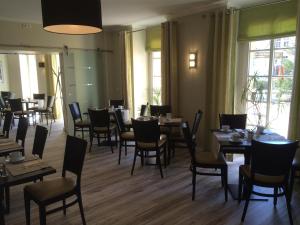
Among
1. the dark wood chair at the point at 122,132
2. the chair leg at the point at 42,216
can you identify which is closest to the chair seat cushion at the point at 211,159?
the dark wood chair at the point at 122,132

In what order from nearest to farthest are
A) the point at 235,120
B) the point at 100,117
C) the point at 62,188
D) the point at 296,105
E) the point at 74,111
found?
1. the point at 62,188
2. the point at 296,105
3. the point at 235,120
4. the point at 100,117
5. the point at 74,111

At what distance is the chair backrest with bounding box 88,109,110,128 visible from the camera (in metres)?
5.12

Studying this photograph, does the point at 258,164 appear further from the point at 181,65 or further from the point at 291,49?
the point at 181,65

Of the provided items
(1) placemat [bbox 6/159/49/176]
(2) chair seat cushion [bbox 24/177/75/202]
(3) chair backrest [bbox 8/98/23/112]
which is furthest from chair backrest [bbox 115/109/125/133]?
(3) chair backrest [bbox 8/98/23/112]

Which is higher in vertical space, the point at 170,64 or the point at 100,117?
the point at 170,64

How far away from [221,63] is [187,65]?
3.00 feet

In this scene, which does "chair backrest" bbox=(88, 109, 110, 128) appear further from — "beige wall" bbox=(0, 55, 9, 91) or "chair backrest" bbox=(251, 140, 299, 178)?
"beige wall" bbox=(0, 55, 9, 91)

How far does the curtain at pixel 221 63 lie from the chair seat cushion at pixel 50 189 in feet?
9.10

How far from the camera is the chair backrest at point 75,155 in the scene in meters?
2.52

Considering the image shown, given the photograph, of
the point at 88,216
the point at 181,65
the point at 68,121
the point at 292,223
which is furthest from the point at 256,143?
the point at 68,121

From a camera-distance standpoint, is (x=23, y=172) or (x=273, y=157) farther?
(x=273, y=157)

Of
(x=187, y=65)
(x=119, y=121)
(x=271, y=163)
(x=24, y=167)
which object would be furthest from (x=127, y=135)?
(x=271, y=163)

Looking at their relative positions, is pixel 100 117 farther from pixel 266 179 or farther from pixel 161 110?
pixel 266 179

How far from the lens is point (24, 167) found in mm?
2387
